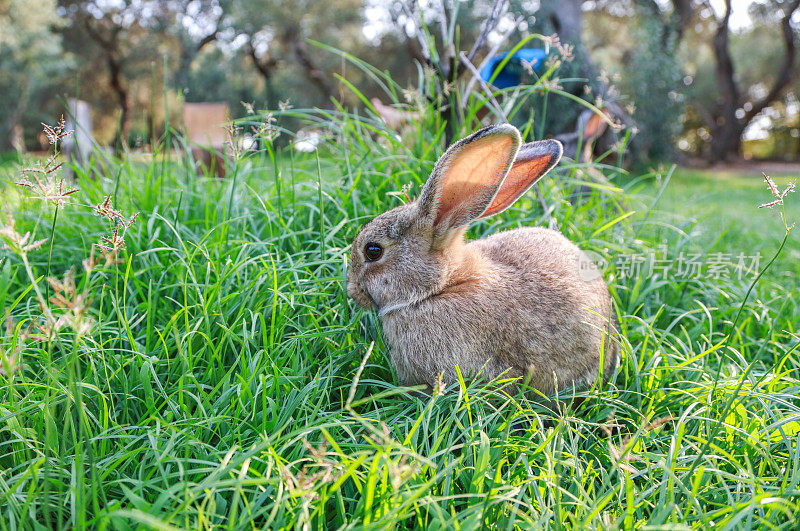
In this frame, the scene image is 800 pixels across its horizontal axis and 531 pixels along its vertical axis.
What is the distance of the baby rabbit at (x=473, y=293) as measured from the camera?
7.39ft

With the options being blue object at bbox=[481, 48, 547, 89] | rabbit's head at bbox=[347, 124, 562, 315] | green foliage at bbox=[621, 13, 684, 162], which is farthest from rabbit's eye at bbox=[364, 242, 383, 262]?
green foliage at bbox=[621, 13, 684, 162]

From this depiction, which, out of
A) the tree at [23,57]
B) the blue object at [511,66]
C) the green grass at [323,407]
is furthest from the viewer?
the tree at [23,57]

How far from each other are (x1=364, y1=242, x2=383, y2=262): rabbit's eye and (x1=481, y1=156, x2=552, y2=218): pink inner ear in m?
0.48

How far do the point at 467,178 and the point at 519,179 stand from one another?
0.34 meters

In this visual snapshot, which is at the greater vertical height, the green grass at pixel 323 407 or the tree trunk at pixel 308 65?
the tree trunk at pixel 308 65

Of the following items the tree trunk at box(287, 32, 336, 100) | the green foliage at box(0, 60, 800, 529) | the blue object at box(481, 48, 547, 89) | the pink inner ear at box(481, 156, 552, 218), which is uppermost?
the tree trunk at box(287, 32, 336, 100)

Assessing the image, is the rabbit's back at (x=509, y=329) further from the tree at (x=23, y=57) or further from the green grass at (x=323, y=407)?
the tree at (x=23, y=57)

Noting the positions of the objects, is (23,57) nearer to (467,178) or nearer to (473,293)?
(467,178)

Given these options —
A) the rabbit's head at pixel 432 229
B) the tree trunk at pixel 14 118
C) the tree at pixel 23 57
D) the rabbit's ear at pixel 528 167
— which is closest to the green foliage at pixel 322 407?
the rabbit's head at pixel 432 229

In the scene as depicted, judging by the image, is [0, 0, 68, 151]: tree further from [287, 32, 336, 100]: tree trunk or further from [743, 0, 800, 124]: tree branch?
[743, 0, 800, 124]: tree branch

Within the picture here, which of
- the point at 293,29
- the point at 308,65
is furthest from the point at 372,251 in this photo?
the point at 293,29

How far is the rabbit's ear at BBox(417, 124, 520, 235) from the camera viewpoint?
2.10m

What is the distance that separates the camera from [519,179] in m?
2.47

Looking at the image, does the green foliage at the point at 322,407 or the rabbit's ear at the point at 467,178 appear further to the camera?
the rabbit's ear at the point at 467,178
